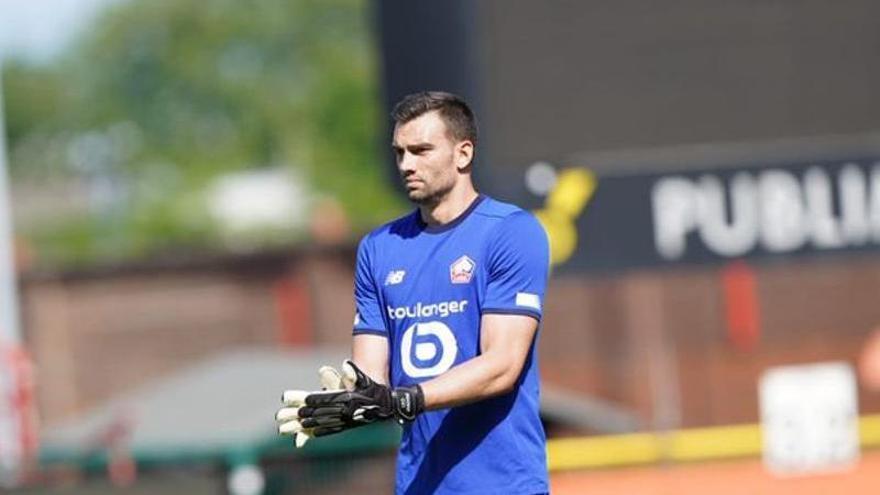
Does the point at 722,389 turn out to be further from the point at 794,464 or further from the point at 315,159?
the point at 315,159

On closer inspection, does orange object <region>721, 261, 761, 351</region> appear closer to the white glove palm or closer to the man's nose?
the man's nose

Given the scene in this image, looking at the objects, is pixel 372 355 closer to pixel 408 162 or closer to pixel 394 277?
pixel 394 277

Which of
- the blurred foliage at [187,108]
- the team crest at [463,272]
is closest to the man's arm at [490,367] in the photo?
the team crest at [463,272]

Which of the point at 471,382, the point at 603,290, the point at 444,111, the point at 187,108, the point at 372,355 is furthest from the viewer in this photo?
the point at 187,108

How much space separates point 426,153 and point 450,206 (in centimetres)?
19

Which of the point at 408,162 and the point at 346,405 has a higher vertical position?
the point at 408,162

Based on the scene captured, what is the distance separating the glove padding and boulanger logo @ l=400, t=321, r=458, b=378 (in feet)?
0.97

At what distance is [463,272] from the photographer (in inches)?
238

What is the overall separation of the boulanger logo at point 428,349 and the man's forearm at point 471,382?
16cm

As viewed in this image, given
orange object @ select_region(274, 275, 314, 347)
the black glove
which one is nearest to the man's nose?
the black glove

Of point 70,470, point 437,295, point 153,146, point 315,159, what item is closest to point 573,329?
point 70,470

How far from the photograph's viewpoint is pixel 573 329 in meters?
20.3

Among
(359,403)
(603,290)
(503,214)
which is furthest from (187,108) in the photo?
(359,403)

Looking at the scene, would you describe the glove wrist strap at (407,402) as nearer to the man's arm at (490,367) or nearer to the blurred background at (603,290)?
the man's arm at (490,367)
